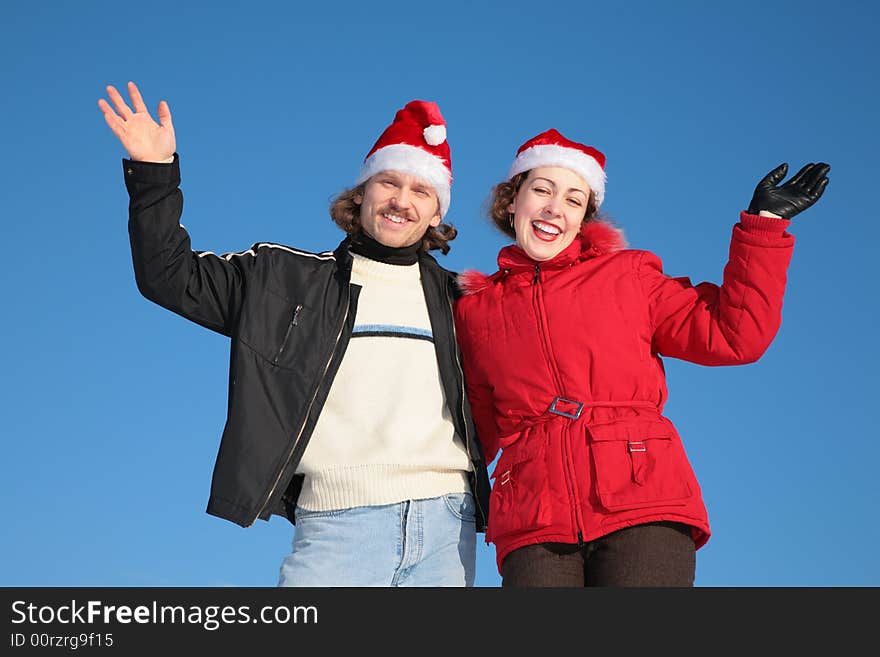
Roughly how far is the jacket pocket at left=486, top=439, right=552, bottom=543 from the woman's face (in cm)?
109

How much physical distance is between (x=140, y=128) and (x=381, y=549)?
8.09 feet

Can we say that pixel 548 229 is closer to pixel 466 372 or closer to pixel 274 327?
pixel 466 372

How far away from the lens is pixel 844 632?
4176 millimetres

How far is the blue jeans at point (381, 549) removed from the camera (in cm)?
519

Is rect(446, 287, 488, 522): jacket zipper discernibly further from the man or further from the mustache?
the mustache

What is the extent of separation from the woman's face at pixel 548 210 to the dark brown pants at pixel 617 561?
1.54 m

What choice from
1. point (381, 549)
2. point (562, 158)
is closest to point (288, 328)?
point (381, 549)

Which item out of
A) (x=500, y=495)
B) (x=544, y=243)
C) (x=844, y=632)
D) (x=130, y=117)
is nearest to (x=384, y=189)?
Result: (x=544, y=243)

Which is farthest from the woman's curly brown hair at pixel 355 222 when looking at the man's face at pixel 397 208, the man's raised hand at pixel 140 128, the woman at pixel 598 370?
the man's raised hand at pixel 140 128

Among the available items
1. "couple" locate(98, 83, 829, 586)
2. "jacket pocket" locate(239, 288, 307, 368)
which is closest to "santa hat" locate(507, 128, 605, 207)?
"couple" locate(98, 83, 829, 586)

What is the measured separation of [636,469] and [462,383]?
1.16 meters

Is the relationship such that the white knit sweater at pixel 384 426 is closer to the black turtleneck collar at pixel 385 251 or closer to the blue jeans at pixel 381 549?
the blue jeans at pixel 381 549

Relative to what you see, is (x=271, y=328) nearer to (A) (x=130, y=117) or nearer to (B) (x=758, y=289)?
(A) (x=130, y=117)

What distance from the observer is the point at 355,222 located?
20.0 ft
